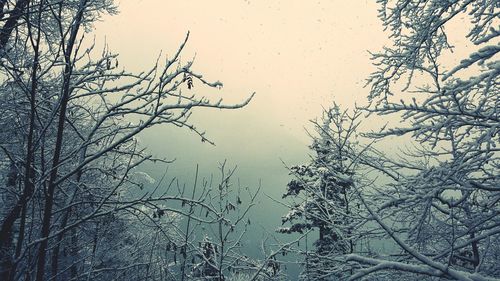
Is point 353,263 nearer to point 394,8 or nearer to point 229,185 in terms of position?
point 229,185

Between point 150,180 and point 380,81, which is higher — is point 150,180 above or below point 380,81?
above

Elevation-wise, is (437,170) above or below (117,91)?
below

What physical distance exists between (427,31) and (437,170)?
6.10 ft

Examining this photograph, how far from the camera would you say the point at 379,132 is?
3.78 meters

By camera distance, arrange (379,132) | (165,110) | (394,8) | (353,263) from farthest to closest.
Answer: (394,8)
(379,132)
(353,263)
(165,110)

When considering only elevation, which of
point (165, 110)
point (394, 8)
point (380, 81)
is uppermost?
point (394, 8)

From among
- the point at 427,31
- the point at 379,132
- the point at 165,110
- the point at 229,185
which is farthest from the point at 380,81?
the point at 165,110

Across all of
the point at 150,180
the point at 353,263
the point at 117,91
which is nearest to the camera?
the point at 353,263

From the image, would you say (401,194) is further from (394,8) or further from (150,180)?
(150,180)

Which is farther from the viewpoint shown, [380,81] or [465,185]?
[380,81]

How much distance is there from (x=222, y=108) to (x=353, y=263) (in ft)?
6.08

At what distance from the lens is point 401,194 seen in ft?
11.0

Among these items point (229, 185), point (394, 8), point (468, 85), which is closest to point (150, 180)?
point (229, 185)

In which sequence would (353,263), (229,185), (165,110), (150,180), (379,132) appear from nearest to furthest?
(165,110) → (353,263) → (379,132) → (229,185) → (150,180)
